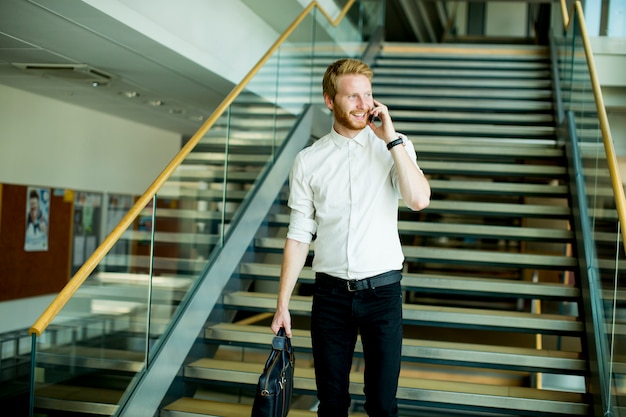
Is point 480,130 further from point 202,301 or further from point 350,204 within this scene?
point 350,204

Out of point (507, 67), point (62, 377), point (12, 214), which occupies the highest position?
point (507, 67)

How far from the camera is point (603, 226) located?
3.68 m

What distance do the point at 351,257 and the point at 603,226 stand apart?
1884 mm

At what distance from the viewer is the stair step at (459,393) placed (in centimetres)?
346

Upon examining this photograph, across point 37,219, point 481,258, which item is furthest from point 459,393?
point 37,219

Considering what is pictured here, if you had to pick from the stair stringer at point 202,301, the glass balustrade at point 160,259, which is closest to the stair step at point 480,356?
the stair stringer at point 202,301

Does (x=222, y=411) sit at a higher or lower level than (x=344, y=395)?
lower

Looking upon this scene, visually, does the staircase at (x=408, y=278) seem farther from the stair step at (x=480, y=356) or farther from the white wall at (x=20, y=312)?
the white wall at (x=20, y=312)

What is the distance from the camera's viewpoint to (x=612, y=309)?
3244 millimetres

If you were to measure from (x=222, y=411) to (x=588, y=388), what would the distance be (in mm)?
1884

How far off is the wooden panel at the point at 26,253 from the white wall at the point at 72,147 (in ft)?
0.69

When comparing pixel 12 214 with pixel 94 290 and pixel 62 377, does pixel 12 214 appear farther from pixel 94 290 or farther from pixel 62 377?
pixel 62 377

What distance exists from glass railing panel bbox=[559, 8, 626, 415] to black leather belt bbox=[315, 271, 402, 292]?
119 centimetres

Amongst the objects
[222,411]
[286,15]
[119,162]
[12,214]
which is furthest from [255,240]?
[119,162]
